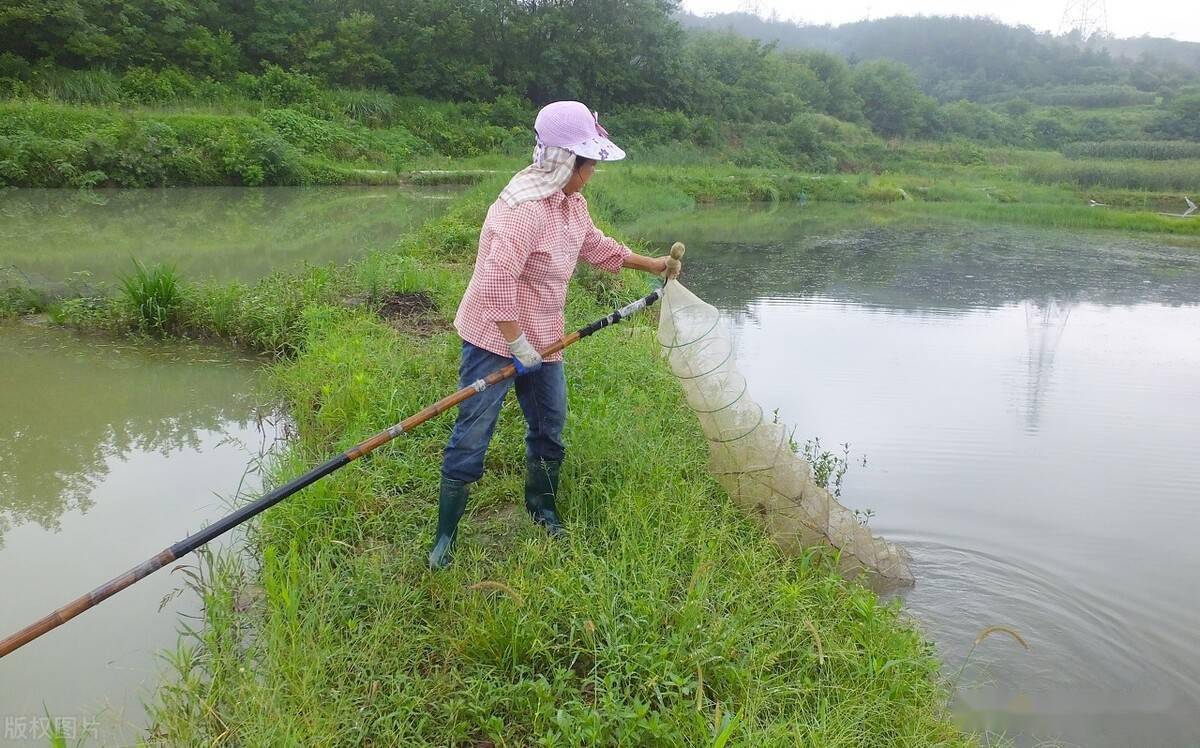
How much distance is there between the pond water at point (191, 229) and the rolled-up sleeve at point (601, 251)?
440 cm

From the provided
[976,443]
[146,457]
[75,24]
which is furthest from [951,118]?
[146,457]

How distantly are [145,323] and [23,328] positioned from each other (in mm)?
900

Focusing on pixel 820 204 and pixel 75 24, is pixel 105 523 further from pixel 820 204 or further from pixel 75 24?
pixel 820 204

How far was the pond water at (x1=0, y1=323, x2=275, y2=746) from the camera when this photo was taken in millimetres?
2121

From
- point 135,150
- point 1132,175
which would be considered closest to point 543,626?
point 135,150

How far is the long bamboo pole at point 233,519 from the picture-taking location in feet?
5.46

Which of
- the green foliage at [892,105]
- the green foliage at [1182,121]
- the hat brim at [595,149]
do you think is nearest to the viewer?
the hat brim at [595,149]

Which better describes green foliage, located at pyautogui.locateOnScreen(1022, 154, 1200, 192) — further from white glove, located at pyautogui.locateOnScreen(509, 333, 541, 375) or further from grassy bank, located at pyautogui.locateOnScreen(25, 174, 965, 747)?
white glove, located at pyautogui.locateOnScreen(509, 333, 541, 375)

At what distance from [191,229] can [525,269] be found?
836 centimetres

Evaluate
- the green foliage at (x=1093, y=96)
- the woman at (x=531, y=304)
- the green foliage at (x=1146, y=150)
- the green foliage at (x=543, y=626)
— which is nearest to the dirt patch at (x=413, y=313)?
the green foliage at (x=543, y=626)

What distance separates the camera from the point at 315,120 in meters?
18.2

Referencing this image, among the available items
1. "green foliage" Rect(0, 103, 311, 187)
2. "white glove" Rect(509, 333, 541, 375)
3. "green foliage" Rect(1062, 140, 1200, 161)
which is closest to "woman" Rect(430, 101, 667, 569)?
"white glove" Rect(509, 333, 541, 375)

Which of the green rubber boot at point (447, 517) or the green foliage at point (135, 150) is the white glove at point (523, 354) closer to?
the green rubber boot at point (447, 517)

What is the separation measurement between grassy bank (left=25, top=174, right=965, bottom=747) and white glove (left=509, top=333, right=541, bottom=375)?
617mm
